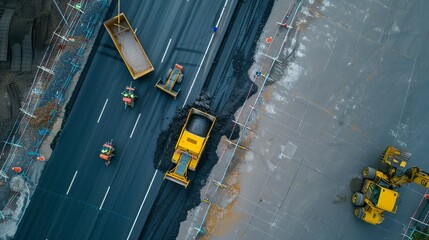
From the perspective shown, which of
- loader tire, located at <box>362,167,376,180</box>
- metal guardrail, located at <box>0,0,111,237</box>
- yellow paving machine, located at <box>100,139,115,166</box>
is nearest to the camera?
yellow paving machine, located at <box>100,139,115,166</box>

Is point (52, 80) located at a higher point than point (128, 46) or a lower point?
lower

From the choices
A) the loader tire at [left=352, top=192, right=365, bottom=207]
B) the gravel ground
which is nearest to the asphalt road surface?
the gravel ground

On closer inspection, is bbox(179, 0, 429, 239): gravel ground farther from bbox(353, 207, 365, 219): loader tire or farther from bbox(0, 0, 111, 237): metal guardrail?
bbox(0, 0, 111, 237): metal guardrail

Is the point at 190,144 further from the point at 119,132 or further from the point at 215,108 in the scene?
the point at 119,132

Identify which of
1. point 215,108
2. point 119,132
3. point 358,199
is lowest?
point 119,132

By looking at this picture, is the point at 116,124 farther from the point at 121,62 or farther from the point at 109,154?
the point at 121,62

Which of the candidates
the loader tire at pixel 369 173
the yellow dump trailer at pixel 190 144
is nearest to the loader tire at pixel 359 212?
the loader tire at pixel 369 173

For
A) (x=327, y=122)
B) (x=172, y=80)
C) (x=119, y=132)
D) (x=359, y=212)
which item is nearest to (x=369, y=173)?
(x=359, y=212)
